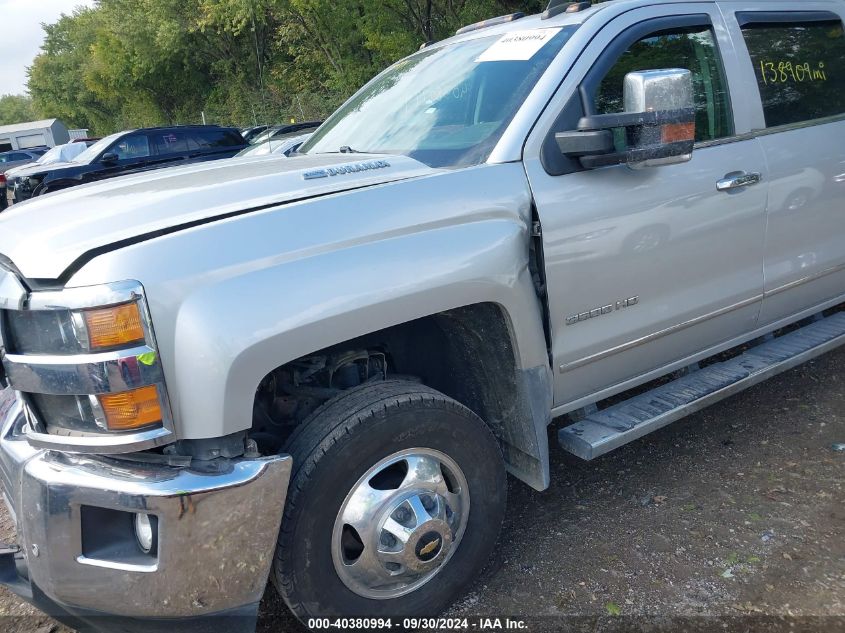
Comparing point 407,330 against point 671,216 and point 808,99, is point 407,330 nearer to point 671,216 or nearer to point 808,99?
point 671,216

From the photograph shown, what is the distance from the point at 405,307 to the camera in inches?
82.5

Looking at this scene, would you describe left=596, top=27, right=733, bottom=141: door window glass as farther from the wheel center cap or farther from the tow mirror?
the wheel center cap

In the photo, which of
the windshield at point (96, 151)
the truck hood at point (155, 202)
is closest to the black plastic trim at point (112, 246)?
the truck hood at point (155, 202)

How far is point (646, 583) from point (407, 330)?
4.12 ft

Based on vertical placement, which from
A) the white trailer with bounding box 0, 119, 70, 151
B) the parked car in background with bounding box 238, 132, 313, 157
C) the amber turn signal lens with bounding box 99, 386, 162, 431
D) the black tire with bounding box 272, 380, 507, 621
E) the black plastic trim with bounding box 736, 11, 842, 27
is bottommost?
the black tire with bounding box 272, 380, 507, 621

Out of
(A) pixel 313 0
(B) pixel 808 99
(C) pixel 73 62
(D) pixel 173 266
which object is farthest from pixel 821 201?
(C) pixel 73 62

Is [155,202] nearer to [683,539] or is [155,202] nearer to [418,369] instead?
[418,369]

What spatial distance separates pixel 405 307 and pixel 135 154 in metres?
14.2

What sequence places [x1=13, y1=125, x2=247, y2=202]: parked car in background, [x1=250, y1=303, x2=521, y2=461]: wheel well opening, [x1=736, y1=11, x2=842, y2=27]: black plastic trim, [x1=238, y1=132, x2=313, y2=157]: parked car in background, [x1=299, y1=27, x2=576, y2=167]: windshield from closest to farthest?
[x1=250, y1=303, x2=521, y2=461]: wheel well opening
[x1=299, y1=27, x2=576, y2=167]: windshield
[x1=736, y1=11, x2=842, y2=27]: black plastic trim
[x1=238, y1=132, x2=313, y2=157]: parked car in background
[x1=13, y1=125, x2=247, y2=202]: parked car in background

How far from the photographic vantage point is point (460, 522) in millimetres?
2371

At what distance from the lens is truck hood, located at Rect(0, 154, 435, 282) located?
73.9 inches

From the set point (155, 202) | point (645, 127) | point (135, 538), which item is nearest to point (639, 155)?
point (645, 127)

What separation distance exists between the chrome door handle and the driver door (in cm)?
2

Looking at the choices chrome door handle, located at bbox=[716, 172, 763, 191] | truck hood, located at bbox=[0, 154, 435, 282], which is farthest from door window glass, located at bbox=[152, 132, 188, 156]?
chrome door handle, located at bbox=[716, 172, 763, 191]
